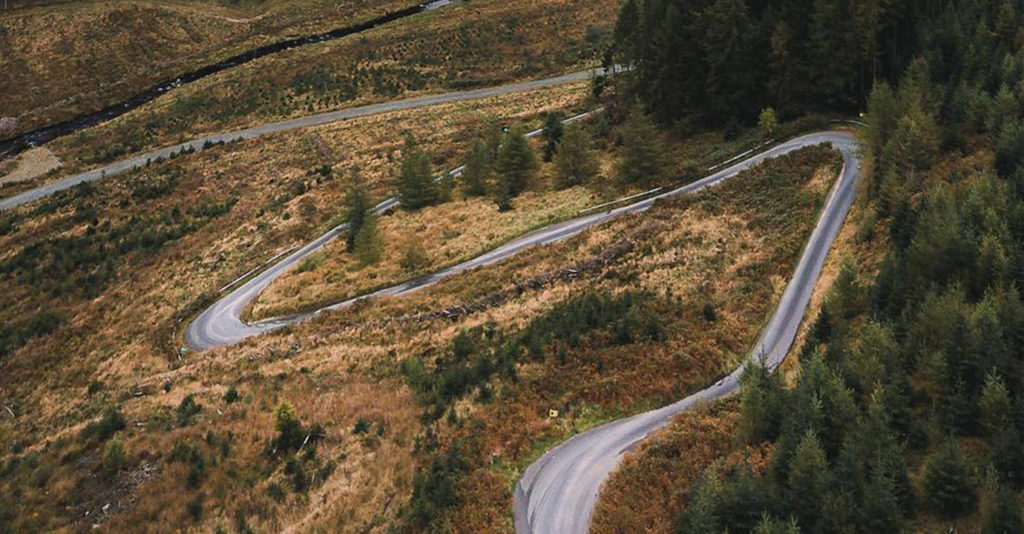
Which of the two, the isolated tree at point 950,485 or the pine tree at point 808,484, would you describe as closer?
the isolated tree at point 950,485

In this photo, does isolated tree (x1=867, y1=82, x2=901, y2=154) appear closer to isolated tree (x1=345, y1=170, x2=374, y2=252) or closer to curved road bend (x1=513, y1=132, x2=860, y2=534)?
curved road bend (x1=513, y1=132, x2=860, y2=534)

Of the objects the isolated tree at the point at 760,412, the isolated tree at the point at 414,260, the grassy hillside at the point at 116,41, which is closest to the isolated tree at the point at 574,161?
the isolated tree at the point at 414,260

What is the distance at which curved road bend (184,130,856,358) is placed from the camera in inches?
1652

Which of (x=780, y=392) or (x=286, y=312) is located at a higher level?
(x=780, y=392)

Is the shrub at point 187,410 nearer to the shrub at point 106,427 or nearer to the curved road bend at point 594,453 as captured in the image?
the shrub at point 106,427

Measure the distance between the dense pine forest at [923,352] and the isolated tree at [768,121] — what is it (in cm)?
934

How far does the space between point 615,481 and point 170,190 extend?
6347 centimetres

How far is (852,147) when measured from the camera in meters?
42.3

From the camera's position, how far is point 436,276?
43.3m

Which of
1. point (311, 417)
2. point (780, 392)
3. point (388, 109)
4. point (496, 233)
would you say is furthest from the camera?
point (388, 109)

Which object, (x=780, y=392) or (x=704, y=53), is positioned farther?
(x=704, y=53)

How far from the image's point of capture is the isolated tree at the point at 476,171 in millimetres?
56656

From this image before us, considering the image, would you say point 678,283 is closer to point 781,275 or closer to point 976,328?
point 781,275

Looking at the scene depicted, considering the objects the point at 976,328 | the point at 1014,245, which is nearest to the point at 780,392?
the point at 976,328
